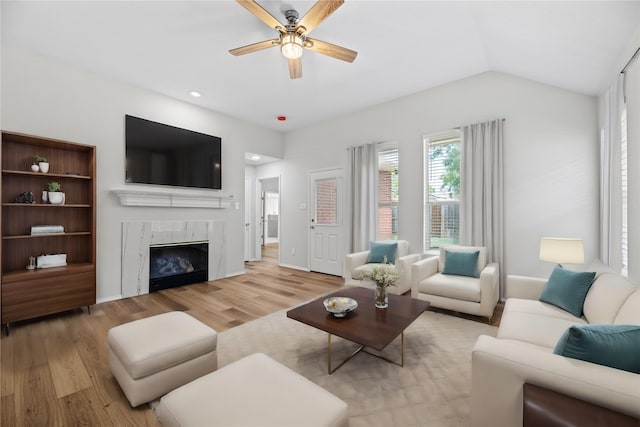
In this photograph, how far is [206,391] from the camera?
1.20m

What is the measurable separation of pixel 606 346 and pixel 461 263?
228cm

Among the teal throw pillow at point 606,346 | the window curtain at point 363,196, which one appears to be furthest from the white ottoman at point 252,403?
the window curtain at point 363,196

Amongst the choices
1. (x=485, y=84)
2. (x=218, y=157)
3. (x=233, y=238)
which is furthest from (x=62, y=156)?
(x=485, y=84)

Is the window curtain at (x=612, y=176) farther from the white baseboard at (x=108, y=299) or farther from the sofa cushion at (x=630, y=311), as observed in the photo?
the white baseboard at (x=108, y=299)

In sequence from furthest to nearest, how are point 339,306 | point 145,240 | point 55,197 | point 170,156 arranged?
point 170,156, point 145,240, point 55,197, point 339,306

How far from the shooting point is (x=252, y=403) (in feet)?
3.72

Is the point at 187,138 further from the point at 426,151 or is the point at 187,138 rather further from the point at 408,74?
the point at 426,151

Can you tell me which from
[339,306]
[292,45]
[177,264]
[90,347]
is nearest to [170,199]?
[177,264]

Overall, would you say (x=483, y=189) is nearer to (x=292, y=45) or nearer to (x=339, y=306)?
(x=339, y=306)

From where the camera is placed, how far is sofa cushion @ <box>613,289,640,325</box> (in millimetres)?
1445

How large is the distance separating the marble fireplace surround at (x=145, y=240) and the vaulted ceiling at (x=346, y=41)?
205cm

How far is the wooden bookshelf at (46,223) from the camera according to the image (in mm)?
2773

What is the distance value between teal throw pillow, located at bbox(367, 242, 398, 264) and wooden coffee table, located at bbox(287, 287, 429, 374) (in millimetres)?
1467

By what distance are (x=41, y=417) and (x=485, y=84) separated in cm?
534
